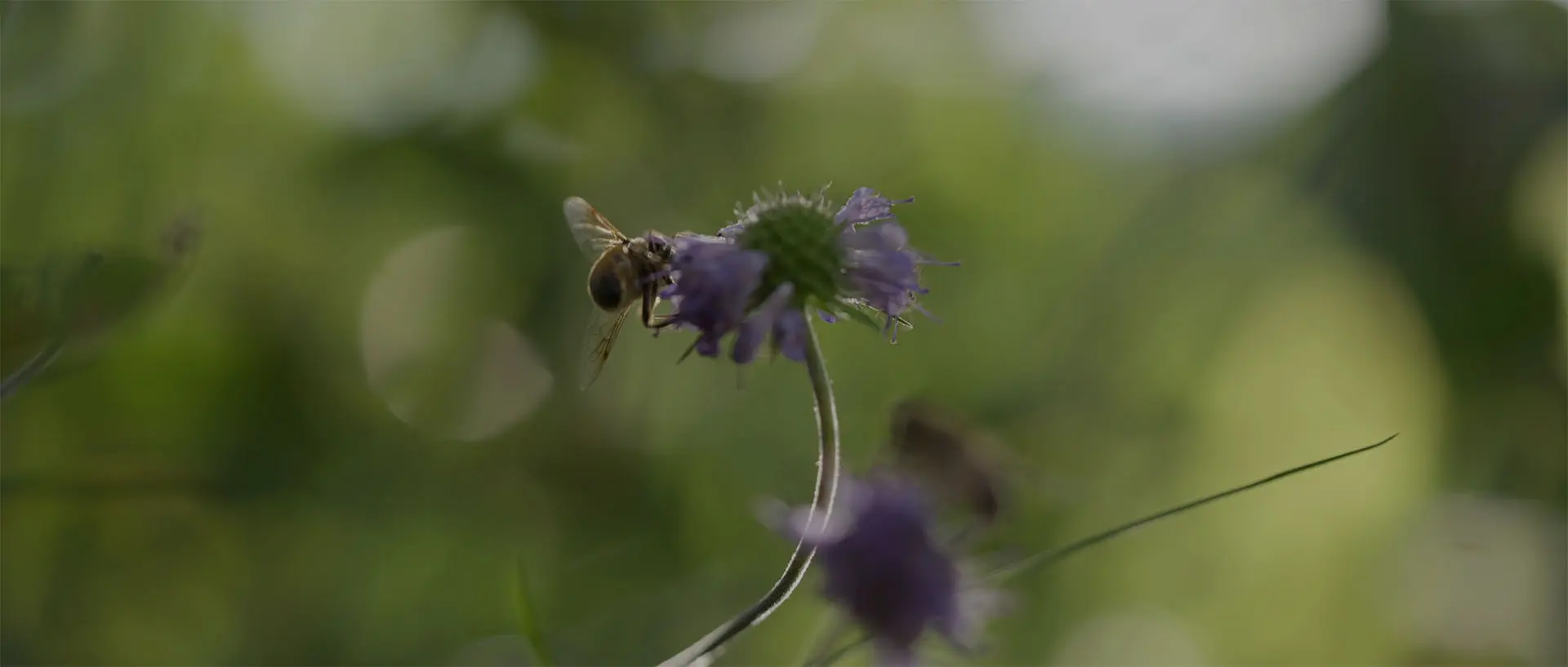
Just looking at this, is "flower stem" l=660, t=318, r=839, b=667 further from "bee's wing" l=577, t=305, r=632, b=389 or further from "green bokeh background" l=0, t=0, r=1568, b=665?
"green bokeh background" l=0, t=0, r=1568, b=665

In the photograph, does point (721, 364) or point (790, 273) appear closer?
point (790, 273)

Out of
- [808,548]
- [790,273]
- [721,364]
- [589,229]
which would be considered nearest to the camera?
[808,548]

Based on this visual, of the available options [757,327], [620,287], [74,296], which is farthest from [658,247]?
[74,296]

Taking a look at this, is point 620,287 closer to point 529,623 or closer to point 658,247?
point 658,247

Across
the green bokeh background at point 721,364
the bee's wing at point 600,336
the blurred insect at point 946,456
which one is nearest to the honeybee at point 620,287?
the bee's wing at point 600,336

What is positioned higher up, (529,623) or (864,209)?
(864,209)

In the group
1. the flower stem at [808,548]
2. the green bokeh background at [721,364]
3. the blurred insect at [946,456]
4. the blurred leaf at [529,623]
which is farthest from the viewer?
the green bokeh background at [721,364]

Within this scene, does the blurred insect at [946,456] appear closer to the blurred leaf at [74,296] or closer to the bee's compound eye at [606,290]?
the bee's compound eye at [606,290]

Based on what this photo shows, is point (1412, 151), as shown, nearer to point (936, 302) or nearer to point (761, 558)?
point (936, 302)
